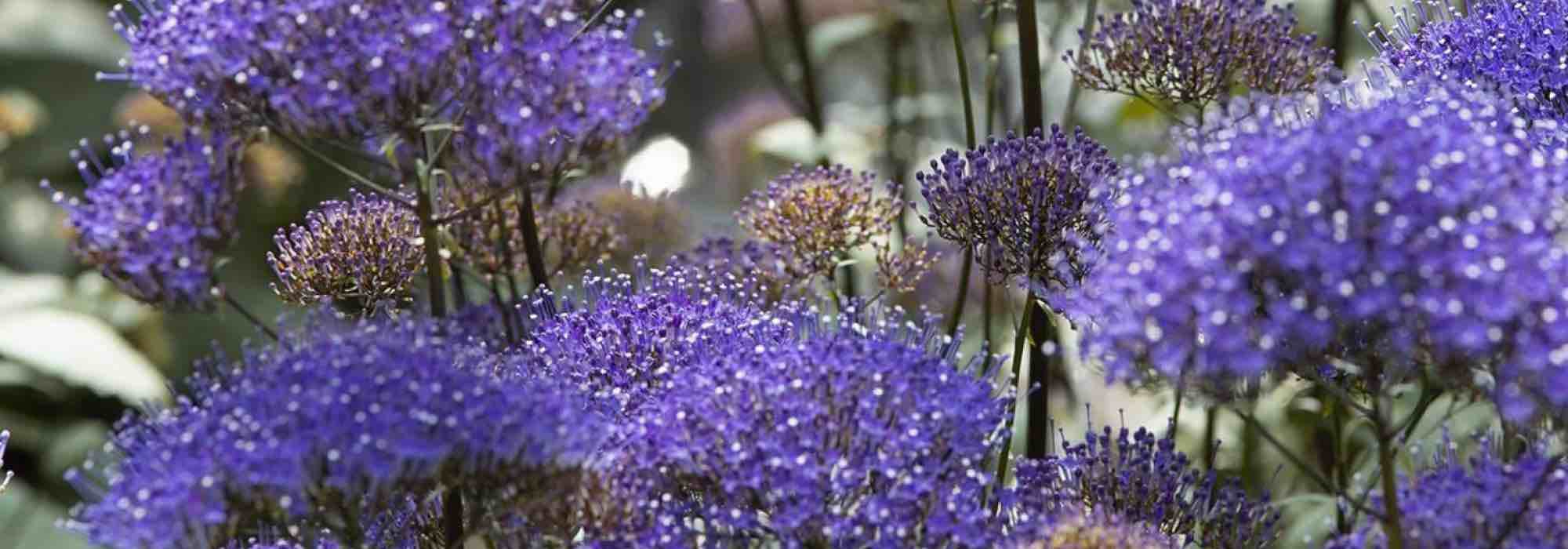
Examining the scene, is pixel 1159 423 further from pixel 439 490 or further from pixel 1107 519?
pixel 439 490

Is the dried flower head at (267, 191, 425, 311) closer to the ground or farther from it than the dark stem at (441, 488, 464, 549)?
farther from it

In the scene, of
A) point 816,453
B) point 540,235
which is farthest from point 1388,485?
point 540,235

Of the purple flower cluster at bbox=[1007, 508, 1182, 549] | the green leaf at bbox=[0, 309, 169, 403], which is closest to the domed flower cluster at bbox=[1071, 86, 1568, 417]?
the purple flower cluster at bbox=[1007, 508, 1182, 549]

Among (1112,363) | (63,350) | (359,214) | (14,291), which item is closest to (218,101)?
(359,214)

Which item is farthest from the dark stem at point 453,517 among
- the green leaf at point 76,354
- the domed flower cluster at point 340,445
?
the green leaf at point 76,354

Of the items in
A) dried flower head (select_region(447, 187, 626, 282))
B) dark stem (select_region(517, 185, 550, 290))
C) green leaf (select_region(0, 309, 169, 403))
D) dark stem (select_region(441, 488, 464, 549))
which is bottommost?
dark stem (select_region(441, 488, 464, 549))

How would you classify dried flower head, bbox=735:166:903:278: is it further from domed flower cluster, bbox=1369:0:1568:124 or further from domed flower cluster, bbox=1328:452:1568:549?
domed flower cluster, bbox=1328:452:1568:549

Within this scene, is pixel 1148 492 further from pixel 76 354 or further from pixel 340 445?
pixel 76 354
